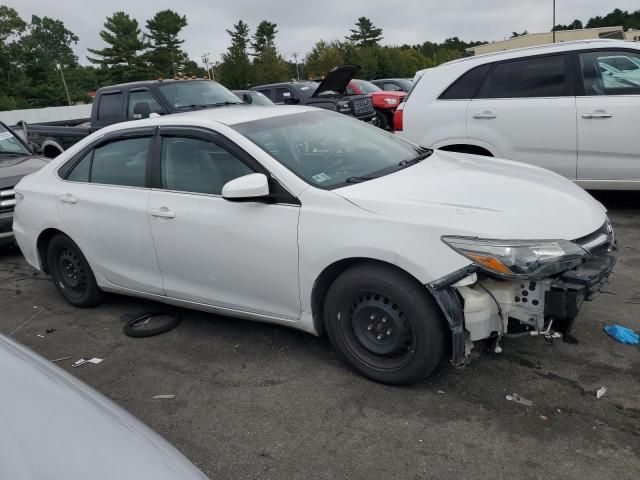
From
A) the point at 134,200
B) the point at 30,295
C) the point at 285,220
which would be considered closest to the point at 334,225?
the point at 285,220

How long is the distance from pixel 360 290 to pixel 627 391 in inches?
58.9

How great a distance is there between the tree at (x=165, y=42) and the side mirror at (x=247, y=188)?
246 ft

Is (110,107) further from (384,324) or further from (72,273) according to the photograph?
(384,324)

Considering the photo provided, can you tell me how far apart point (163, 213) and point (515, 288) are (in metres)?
2.34

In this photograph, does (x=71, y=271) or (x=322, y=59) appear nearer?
(x=71, y=271)

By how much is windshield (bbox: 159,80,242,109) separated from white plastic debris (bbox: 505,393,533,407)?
7104 mm

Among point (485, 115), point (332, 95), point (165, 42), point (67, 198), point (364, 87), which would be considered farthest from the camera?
point (165, 42)

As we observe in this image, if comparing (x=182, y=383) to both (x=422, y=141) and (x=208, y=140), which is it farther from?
(x=422, y=141)

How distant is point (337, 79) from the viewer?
13008mm

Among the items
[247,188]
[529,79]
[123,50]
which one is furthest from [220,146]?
[123,50]

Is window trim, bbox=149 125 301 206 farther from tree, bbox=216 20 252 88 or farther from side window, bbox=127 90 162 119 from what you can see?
tree, bbox=216 20 252 88

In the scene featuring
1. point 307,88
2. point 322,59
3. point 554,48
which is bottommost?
point 554,48

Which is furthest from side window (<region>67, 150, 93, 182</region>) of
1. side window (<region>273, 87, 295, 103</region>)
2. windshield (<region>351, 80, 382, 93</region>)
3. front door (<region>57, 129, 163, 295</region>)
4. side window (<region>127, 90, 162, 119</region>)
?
windshield (<region>351, 80, 382, 93</region>)

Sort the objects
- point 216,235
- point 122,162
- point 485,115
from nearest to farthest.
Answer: point 216,235, point 122,162, point 485,115
